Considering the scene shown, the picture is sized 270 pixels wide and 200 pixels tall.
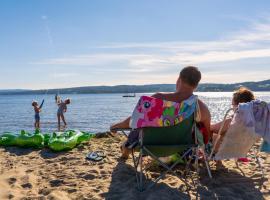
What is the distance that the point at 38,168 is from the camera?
17.8 feet

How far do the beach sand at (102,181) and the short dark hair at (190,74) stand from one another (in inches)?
48.7

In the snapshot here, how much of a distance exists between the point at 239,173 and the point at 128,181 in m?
1.57

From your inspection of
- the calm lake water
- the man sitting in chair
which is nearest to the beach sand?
the man sitting in chair

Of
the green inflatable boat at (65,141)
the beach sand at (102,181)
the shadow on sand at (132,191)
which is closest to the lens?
the shadow on sand at (132,191)

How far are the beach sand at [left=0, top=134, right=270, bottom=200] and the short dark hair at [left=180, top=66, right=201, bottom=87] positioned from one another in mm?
1236

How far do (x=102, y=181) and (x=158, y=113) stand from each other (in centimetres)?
117

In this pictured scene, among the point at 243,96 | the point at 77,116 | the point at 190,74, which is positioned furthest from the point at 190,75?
the point at 77,116

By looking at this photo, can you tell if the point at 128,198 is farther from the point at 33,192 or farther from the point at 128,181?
the point at 33,192

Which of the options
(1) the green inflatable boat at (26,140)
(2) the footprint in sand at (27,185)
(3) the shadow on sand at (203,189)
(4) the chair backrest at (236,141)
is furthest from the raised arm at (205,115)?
(1) the green inflatable boat at (26,140)

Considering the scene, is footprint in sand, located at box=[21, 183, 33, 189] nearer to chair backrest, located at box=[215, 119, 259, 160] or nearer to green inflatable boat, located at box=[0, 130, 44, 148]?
chair backrest, located at box=[215, 119, 259, 160]

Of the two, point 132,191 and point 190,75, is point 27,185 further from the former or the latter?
point 190,75

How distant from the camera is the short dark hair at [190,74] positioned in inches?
A: 173

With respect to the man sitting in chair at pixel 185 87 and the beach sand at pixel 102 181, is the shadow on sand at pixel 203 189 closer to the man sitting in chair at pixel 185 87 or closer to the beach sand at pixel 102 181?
the beach sand at pixel 102 181

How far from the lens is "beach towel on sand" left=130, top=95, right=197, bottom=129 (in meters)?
4.19
